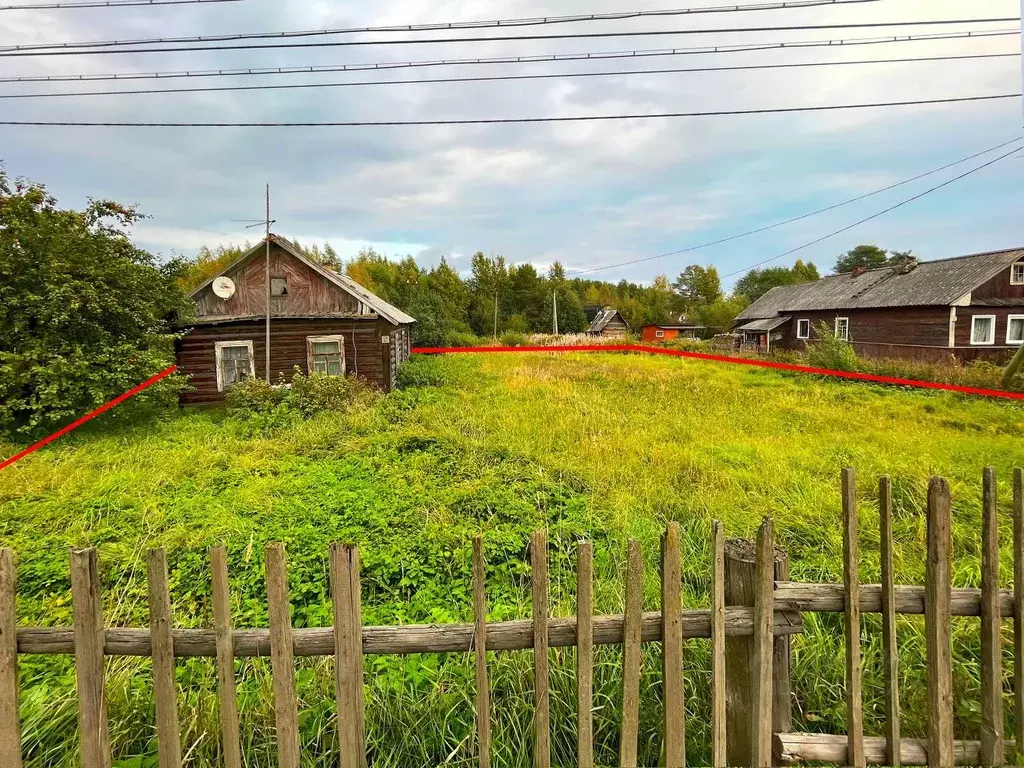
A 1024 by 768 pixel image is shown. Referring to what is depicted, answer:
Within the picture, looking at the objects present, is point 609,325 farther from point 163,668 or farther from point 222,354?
point 163,668

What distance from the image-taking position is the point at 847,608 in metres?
1.92

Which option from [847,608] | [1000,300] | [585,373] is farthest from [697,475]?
[1000,300]

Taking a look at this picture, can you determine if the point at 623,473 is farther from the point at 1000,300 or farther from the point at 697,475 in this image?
the point at 1000,300

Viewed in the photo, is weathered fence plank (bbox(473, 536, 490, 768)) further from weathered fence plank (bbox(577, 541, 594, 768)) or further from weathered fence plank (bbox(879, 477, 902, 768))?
weathered fence plank (bbox(879, 477, 902, 768))

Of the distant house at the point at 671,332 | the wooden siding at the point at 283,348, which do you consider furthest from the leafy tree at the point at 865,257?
the wooden siding at the point at 283,348

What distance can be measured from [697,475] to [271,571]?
19.6ft

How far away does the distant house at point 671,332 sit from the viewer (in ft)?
168

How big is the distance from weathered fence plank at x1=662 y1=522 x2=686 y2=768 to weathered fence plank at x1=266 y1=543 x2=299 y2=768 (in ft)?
4.40

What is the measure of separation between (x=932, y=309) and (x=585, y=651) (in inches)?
907

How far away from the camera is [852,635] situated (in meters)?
1.88

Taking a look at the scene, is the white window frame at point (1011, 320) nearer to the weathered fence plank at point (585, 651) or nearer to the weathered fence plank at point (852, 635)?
the weathered fence plank at point (852, 635)

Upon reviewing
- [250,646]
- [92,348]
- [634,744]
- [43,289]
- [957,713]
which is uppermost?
[43,289]

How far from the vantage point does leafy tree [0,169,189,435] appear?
32.0 ft

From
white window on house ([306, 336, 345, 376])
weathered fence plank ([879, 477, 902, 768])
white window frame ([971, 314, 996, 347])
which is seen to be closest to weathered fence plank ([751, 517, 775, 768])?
weathered fence plank ([879, 477, 902, 768])
